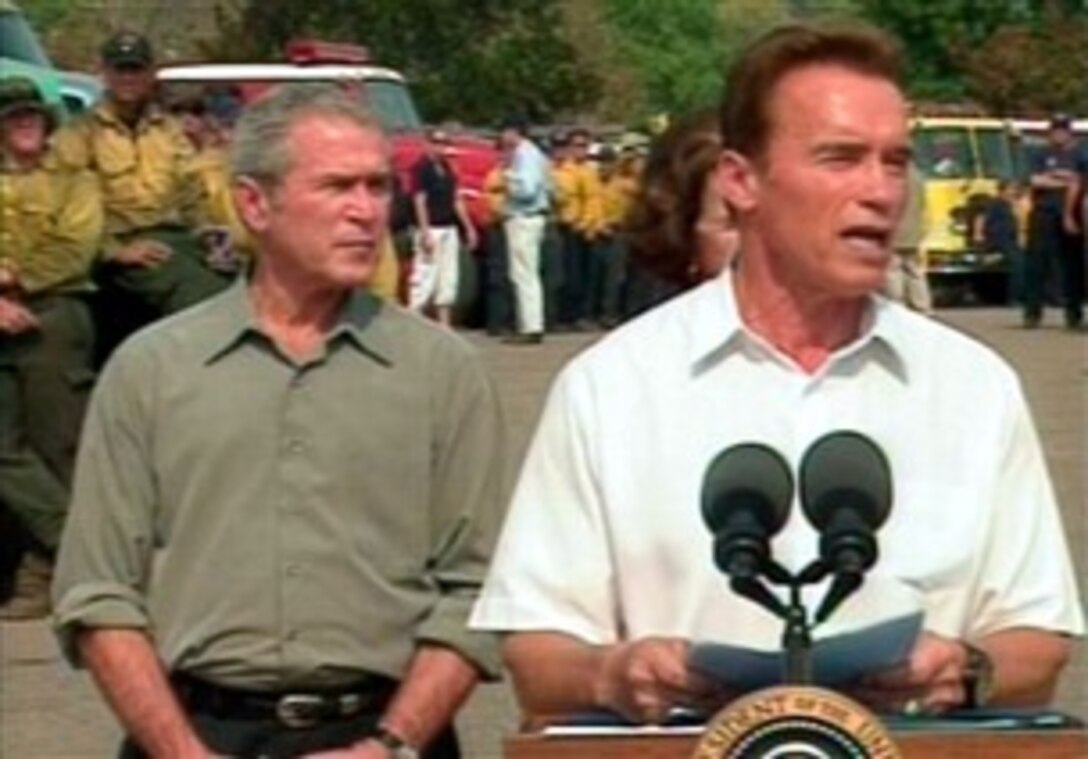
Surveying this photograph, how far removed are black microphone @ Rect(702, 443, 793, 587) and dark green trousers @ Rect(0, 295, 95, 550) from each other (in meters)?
10.1

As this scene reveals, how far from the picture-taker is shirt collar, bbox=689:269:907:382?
4.36 meters

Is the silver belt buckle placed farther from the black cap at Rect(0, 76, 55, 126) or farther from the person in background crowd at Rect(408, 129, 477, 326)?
the person in background crowd at Rect(408, 129, 477, 326)

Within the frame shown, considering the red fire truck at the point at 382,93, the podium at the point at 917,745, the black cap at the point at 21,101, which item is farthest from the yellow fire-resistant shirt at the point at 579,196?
the podium at the point at 917,745

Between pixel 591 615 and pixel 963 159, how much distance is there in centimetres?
3842

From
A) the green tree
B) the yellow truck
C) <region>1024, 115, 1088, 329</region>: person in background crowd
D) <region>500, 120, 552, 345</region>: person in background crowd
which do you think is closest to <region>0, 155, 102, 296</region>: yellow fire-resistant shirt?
<region>500, 120, 552, 345</region>: person in background crowd

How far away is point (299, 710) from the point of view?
532cm

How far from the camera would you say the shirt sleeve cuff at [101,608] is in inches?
209

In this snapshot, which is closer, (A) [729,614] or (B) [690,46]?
(A) [729,614]

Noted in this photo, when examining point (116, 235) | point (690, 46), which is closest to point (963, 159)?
point (116, 235)

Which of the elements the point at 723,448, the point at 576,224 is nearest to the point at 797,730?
the point at 723,448

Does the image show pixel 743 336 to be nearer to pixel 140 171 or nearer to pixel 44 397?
pixel 44 397

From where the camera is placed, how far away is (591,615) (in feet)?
14.3

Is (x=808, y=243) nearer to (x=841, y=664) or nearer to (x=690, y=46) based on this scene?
(x=841, y=664)

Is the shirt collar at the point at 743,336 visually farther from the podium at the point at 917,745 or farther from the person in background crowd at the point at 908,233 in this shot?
the podium at the point at 917,745
